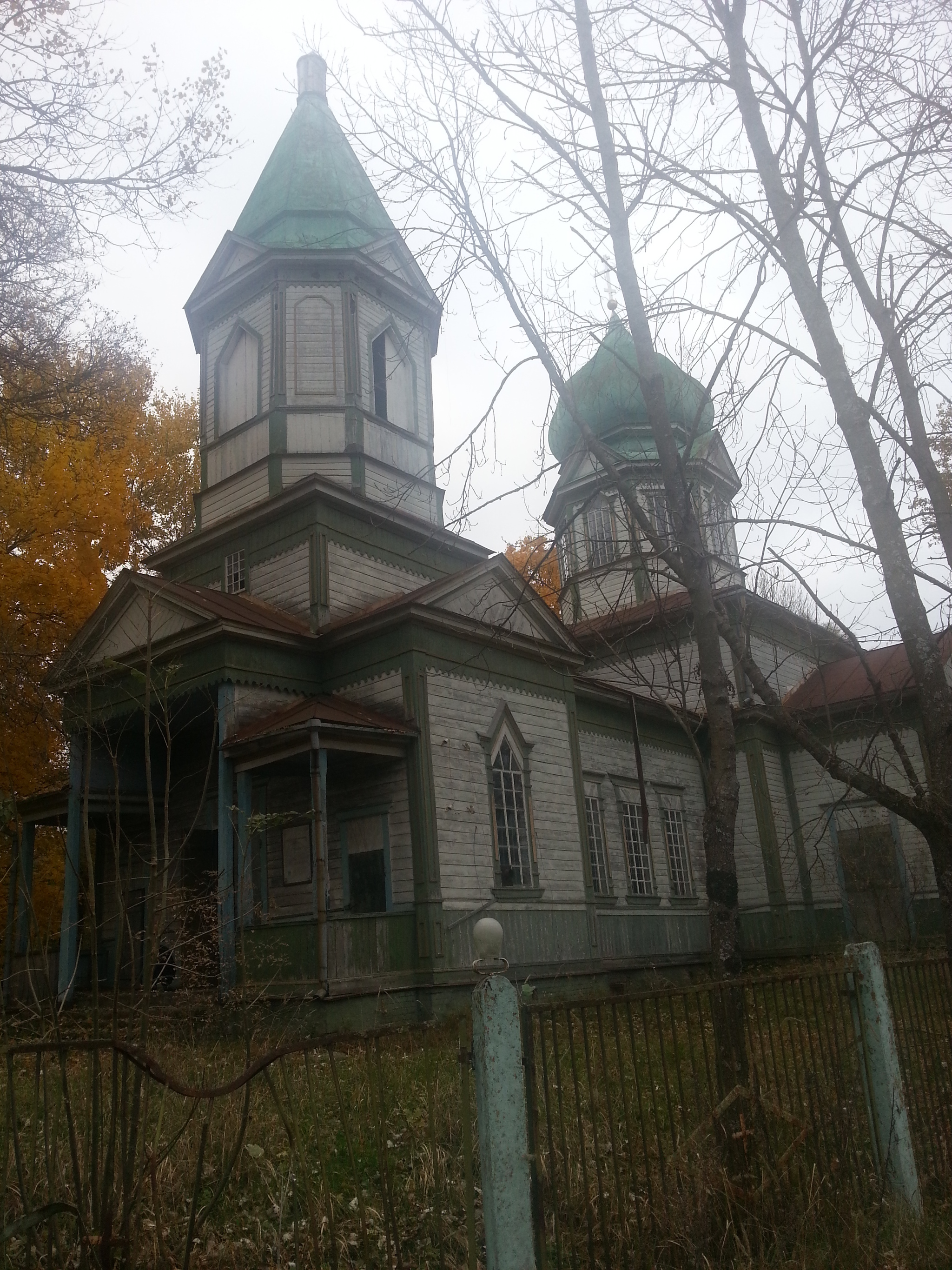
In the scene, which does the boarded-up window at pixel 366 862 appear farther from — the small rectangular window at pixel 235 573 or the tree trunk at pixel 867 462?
the tree trunk at pixel 867 462

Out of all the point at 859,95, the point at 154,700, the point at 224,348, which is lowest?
the point at 154,700

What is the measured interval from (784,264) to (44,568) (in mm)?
15572

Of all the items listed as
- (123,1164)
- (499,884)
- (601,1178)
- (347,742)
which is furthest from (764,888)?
(123,1164)

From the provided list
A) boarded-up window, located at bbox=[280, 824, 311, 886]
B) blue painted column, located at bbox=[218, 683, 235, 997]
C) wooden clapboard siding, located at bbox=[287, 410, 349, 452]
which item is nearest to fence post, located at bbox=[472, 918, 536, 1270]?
blue painted column, located at bbox=[218, 683, 235, 997]

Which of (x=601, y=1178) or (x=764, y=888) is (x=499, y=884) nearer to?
(x=764, y=888)

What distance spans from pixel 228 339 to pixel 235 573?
14.0ft

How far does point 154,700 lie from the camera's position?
1516 centimetres

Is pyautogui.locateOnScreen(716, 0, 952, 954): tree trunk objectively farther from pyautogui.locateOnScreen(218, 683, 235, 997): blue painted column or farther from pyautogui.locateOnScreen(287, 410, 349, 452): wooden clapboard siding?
pyautogui.locateOnScreen(287, 410, 349, 452): wooden clapboard siding

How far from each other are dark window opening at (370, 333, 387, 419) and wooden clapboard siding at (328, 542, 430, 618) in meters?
2.84

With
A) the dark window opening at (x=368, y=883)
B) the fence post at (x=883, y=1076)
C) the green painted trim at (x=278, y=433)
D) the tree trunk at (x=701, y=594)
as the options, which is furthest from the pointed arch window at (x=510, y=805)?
the fence post at (x=883, y=1076)

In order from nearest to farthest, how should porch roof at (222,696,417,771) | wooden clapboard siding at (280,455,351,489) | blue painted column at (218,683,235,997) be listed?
1. blue painted column at (218,683,235,997)
2. porch roof at (222,696,417,771)
3. wooden clapboard siding at (280,455,351,489)

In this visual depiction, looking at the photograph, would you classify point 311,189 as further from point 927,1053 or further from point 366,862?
point 927,1053

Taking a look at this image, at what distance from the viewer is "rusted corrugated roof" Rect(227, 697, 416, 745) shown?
1285cm

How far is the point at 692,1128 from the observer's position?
515 centimetres
